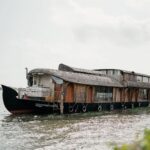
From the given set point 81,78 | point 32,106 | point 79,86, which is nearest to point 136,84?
point 81,78

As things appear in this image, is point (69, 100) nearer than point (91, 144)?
No

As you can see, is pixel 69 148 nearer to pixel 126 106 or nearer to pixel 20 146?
pixel 20 146

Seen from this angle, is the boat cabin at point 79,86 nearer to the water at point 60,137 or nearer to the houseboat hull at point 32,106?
the houseboat hull at point 32,106

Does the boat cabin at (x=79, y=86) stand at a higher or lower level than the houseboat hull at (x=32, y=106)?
higher

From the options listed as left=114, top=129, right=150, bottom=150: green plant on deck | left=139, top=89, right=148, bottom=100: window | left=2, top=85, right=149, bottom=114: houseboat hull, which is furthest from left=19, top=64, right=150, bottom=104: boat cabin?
left=114, top=129, right=150, bottom=150: green plant on deck

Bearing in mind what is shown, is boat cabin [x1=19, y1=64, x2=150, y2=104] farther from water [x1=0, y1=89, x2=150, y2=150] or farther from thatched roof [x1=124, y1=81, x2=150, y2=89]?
water [x1=0, y1=89, x2=150, y2=150]

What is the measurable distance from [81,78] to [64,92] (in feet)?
9.14

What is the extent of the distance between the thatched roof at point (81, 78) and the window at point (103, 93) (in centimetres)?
55

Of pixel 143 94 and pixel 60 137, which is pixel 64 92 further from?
pixel 143 94

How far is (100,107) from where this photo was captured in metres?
29.1

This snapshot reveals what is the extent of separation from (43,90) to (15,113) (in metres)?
2.93

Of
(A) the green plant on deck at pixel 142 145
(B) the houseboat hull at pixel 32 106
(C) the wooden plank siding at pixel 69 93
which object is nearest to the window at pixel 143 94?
(B) the houseboat hull at pixel 32 106

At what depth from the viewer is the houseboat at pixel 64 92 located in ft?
77.7

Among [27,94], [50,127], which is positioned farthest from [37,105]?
[50,127]
